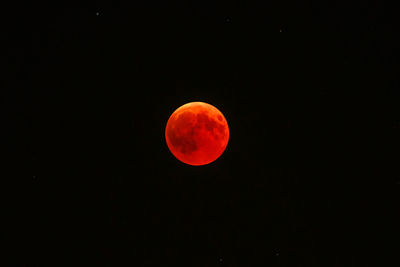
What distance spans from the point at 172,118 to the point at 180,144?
0.58 meters

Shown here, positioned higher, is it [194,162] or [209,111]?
[209,111]

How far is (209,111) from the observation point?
7.60m

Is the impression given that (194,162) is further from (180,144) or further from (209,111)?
(209,111)

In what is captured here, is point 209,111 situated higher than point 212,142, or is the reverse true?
point 209,111

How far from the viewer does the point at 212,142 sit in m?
7.39

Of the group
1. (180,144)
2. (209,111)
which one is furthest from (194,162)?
(209,111)

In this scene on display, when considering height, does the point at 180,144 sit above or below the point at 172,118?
below

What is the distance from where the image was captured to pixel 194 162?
24.9ft

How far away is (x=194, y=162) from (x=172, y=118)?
877mm

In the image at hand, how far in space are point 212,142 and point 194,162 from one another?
517mm

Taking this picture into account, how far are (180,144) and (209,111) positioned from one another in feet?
2.60

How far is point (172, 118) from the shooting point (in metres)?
7.71

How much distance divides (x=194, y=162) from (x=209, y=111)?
934 mm

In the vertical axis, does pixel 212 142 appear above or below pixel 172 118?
below
